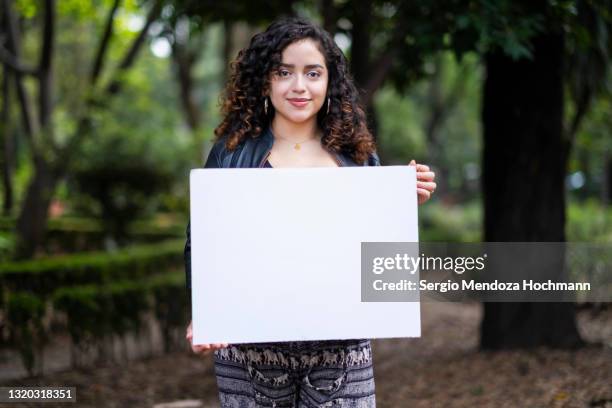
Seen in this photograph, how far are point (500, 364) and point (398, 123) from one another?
16198 mm

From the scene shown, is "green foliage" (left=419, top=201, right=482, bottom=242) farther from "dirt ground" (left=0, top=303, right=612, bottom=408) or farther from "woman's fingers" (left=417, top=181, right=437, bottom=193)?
"woman's fingers" (left=417, top=181, right=437, bottom=193)

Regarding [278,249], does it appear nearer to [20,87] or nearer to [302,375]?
[302,375]

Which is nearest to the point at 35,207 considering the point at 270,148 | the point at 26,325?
the point at 26,325

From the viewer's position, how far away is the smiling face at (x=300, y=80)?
2314 millimetres

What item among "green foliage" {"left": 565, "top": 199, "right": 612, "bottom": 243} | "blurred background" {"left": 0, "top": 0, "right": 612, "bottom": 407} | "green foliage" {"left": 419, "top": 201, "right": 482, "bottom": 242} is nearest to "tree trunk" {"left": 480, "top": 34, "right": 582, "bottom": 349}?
"blurred background" {"left": 0, "top": 0, "right": 612, "bottom": 407}

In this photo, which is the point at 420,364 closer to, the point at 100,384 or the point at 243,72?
the point at 100,384

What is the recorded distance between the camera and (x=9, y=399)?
4.58m

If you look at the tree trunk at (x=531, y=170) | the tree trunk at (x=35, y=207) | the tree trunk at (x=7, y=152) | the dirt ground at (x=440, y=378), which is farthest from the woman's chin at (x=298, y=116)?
the tree trunk at (x=7, y=152)

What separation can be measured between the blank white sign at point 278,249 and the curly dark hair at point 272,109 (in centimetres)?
30

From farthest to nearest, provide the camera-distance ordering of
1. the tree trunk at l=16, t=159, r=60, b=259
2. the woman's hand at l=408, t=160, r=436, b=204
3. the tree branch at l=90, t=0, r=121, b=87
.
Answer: the tree trunk at l=16, t=159, r=60, b=259 < the tree branch at l=90, t=0, r=121, b=87 < the woman's hand at l=408, t=160, r=436, b=204

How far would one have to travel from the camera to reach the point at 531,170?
5.85m

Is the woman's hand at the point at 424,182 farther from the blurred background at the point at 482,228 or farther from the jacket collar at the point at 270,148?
the blurred background at the point at 482,228

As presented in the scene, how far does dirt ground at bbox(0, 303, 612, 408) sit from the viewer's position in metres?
4.79

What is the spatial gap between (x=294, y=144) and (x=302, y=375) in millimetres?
783
